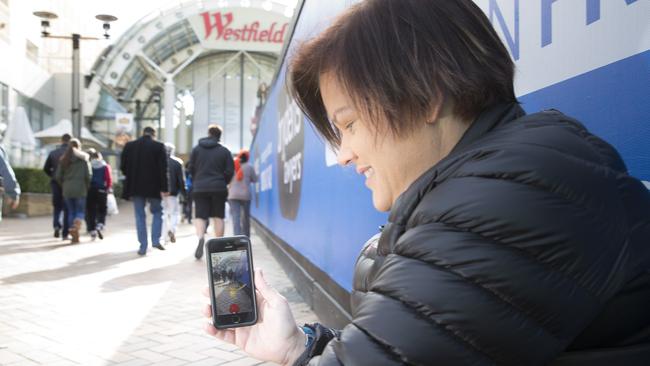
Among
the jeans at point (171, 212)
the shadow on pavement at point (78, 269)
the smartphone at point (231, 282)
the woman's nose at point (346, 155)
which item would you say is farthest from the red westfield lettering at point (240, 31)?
the woman's nose at point (346, 155)

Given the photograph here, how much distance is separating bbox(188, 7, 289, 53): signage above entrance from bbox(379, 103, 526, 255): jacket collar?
3409 cm

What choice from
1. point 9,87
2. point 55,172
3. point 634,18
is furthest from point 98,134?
point 634,18

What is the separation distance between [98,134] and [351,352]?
38223mm

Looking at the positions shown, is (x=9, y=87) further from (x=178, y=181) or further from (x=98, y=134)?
(x=178, y=181)

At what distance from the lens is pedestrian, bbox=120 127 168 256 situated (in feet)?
29.0

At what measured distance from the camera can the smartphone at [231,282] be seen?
1380 mm

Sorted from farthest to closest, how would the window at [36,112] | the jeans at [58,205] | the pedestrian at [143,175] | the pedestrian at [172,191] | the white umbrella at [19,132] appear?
1. the window at [36,112]
2. the white umbrella at [19,132]
3. the jeans at [58,205]
4. the pedestrian at [172,191]
5. the pedestrian at [143,175]

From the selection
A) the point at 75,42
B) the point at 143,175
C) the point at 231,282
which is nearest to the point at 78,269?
→ the point at 143,175

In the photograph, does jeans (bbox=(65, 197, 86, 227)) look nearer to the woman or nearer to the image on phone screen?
the image on phone screen

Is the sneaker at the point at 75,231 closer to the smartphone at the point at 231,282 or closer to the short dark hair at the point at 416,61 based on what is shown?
the smartphone at the point at 231,282

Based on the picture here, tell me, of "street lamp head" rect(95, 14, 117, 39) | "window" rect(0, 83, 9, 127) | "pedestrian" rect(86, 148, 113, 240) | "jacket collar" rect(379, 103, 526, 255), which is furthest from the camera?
"window" rect(0, 83, 9, 127)

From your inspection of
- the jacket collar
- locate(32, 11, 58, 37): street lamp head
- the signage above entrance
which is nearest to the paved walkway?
the jacket collar

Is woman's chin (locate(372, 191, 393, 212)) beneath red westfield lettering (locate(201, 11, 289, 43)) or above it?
→ beneath

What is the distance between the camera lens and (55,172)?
10.4 m
